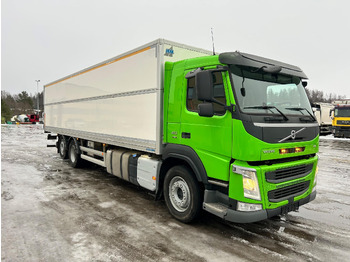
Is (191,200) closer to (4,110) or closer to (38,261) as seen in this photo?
(38,261)

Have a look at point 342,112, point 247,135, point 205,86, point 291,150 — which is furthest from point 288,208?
point 342,112

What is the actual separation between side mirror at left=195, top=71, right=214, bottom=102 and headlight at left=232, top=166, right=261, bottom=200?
3.80 ft

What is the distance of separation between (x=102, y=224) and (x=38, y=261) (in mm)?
1279

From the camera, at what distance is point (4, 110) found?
56.6m

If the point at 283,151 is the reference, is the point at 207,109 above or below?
above

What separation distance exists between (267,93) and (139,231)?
3.14 metres

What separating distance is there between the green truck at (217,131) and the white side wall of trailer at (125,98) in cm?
2

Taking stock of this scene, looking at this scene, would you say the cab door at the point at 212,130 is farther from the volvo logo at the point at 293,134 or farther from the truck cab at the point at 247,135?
the volvo logo at the point at 293,134

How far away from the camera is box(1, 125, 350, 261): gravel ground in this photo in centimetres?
359

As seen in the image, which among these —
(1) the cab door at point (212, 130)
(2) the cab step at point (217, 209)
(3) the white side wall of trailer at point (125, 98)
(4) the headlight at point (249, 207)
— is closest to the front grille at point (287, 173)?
(4) the headlight at point (249, 207)

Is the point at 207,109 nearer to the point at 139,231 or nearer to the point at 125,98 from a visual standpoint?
the point at 139,231

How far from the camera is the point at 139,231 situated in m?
4.28

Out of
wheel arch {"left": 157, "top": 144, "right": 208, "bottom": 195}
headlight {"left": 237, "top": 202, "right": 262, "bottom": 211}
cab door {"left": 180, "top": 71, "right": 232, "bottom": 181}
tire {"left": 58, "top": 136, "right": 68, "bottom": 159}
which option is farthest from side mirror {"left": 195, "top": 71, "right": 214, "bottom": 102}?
tire {"left": 58, "top": 136, "right": 68, "bottom": 159}

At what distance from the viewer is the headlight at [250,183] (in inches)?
140
